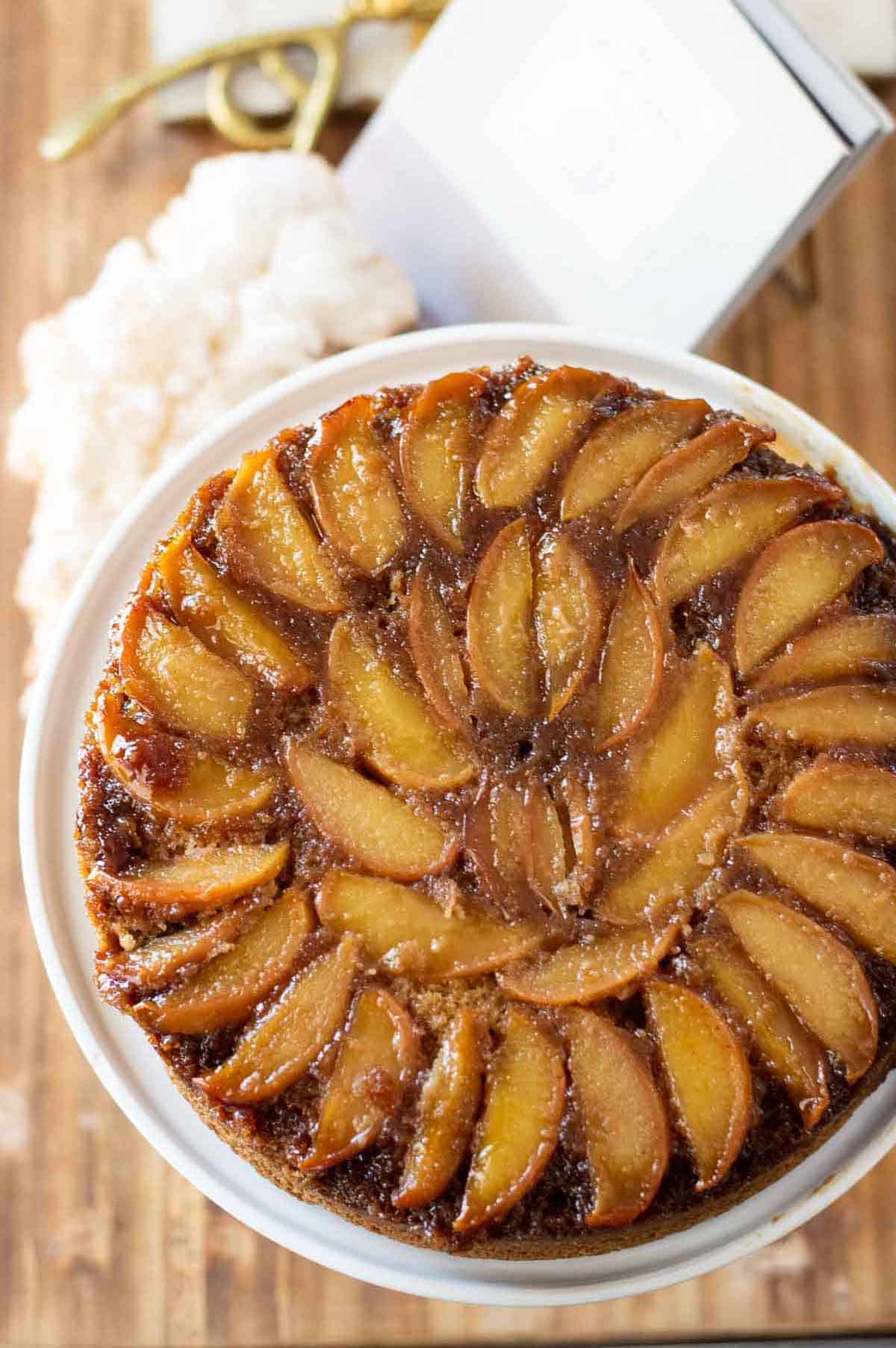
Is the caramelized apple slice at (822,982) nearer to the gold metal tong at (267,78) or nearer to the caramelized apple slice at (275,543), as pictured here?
the caramelized apple slice at (275,543)

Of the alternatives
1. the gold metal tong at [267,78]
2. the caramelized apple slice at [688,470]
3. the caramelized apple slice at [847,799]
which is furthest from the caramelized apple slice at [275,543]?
the gold metal tong at [267,78]

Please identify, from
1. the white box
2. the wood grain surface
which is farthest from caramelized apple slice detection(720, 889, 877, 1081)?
the white box

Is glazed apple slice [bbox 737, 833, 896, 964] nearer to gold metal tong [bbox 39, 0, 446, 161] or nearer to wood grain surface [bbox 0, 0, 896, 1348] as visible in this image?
wood grain surface [bbox 0, 0, 896, 1348]

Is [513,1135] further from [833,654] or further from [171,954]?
[833,654]

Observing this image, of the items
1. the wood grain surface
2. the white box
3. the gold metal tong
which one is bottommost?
the wood grain surface

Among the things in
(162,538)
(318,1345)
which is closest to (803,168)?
(162,538)

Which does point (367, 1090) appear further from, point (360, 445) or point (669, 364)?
point (669, 364)

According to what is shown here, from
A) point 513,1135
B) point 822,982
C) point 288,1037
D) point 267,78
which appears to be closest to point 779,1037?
point 822,982
